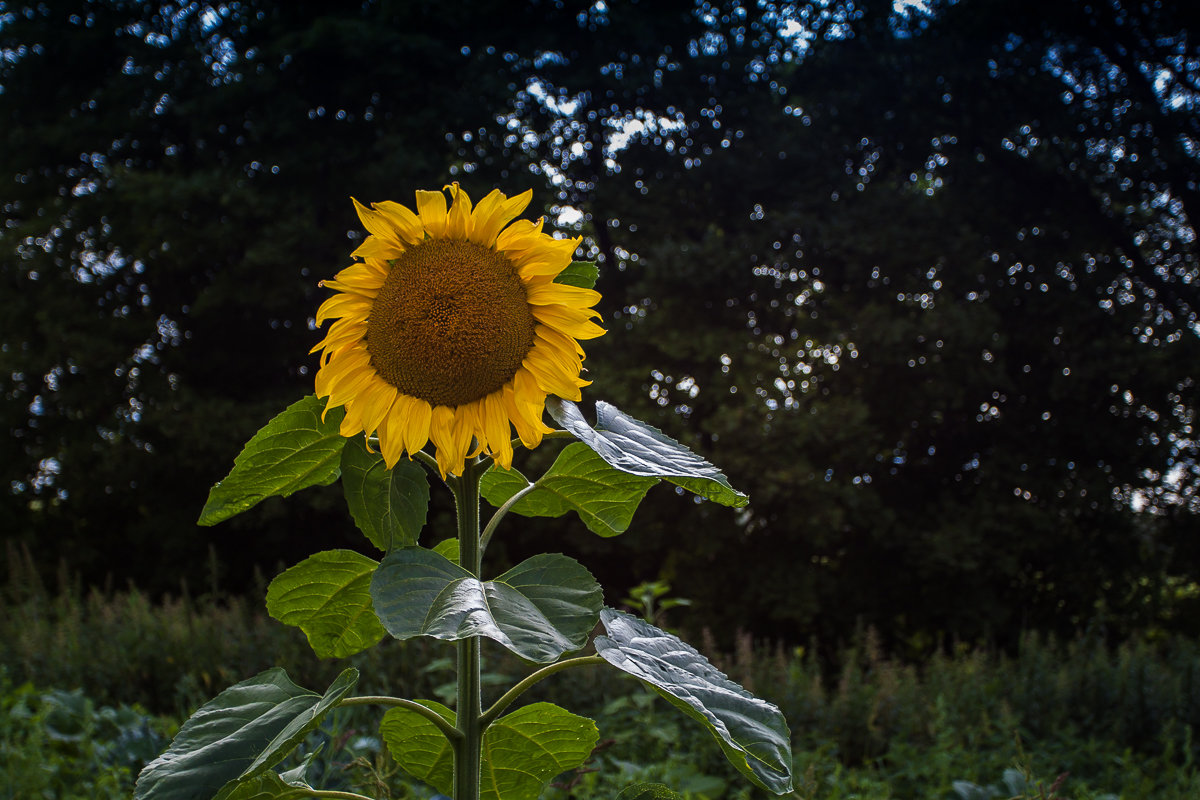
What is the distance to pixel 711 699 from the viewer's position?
762 mm

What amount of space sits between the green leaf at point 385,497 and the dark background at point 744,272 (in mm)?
6427

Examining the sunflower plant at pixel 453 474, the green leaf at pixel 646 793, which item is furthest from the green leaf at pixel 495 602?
the green leaf at pixel 646 793

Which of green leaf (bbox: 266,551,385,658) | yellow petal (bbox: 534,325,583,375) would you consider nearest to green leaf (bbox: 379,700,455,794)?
green leaf (bbox: 266,551,385,658)

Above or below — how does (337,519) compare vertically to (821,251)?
below

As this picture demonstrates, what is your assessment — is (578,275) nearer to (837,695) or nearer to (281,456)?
(281,456)

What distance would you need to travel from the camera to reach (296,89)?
8.92 meters

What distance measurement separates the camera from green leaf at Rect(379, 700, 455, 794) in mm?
1093

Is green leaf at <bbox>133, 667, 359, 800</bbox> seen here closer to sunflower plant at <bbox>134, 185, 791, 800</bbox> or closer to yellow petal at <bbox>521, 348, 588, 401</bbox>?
sunflower plant at <bbox>134, 185, 791, 800</bbox>

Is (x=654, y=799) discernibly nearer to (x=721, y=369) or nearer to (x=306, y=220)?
(x=721, y=369)

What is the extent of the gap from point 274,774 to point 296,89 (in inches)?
362

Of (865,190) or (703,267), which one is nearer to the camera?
(703,267)

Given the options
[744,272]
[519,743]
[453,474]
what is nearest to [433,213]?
[453,474]

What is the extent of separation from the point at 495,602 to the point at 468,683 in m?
0.21

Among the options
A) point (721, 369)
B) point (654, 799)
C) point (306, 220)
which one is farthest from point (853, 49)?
point (654, 799)
